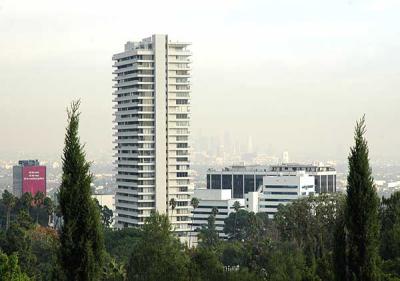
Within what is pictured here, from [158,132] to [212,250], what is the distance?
3781 inches

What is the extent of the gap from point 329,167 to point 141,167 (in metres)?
59.7

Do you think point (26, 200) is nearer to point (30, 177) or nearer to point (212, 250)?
point (212, 250)

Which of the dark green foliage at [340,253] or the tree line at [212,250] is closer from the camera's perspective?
the tree line at [212,250]

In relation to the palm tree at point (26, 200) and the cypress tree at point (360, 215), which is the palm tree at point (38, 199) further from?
the cypress tree at point (360, 215)

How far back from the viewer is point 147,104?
140 meters

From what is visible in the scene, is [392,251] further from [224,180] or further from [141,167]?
[224,180]

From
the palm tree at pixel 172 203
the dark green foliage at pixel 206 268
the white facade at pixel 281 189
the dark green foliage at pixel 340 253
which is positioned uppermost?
the white facade at pixel 281 189

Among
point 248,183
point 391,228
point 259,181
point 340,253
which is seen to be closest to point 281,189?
point 259,181

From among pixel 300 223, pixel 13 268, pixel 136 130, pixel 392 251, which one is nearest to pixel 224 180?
pixel 136 130

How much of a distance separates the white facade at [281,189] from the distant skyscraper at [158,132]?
33447 mm

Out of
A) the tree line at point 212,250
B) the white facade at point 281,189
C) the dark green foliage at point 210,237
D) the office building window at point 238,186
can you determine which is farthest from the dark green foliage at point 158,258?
the office building window at point 238,186

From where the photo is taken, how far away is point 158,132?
140 meters

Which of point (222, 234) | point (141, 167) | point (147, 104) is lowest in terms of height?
point (222, 234)

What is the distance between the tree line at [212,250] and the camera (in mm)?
25250
